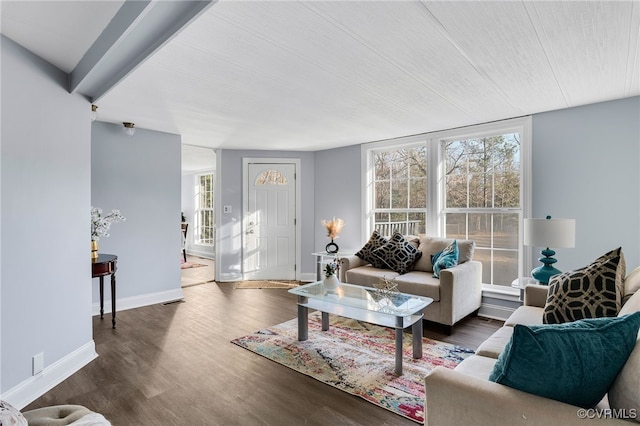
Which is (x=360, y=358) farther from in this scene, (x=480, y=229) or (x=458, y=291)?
(x=480, y=229)

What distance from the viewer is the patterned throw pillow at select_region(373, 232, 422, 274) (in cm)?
409

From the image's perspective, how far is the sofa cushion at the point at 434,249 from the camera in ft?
12.8

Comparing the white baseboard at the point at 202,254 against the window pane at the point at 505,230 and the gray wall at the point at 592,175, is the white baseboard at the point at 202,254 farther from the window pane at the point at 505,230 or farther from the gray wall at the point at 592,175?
the gray wall at the point at 592,175

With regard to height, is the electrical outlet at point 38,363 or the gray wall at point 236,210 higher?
the gray wall at point 236,210

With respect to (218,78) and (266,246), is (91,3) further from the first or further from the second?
(266,246)

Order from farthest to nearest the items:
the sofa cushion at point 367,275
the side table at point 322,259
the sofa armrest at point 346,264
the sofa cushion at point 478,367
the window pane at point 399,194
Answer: the side table at point 322,259
the window pane at point 399,194
the sofa armrest at point 346,264
the sofa cushion at point 367,275
the sofa cushion at point 478,367

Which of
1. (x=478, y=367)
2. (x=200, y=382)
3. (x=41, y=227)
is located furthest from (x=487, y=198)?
(x=41, y=227)

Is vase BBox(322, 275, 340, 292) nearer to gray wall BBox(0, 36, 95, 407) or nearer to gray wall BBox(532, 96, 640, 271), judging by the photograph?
gray wall BBox(0, 36, 95, 407)

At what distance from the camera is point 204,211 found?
8656 mm

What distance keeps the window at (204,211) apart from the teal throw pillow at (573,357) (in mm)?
8064

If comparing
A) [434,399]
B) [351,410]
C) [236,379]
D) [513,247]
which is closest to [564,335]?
[434,399]

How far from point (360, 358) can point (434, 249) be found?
1893mm

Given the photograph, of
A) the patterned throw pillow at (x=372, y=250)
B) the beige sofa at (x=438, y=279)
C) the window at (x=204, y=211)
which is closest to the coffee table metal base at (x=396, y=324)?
the beige sofa at (x=438, y=279)

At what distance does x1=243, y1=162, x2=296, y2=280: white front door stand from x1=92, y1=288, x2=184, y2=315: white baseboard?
4.56 feet
